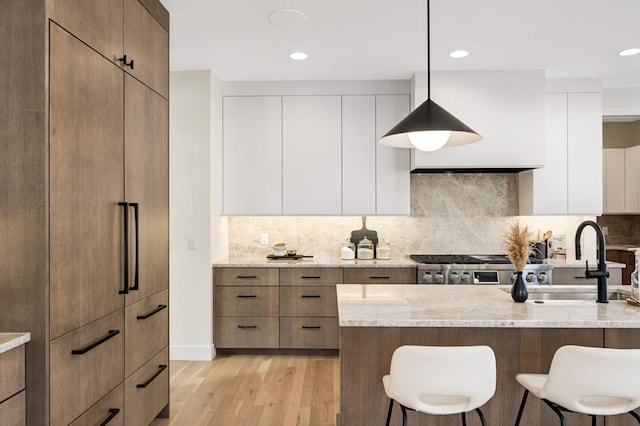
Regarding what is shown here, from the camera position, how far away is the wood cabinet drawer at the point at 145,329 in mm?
2377

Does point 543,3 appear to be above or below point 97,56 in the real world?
above

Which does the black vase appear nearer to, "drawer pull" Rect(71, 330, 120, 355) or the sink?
the sink

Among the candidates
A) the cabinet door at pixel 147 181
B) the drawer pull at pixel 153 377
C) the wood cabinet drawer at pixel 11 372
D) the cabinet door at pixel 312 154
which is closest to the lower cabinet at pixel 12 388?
the wood cabinet drawer at pixel 11 372

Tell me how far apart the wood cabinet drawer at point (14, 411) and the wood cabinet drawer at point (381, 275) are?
9.28 feet

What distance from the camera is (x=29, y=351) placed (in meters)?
1.67

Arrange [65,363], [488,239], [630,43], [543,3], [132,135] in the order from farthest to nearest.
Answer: [488,239] < [630,43] < [543,3] < [132,135] < [65,363]

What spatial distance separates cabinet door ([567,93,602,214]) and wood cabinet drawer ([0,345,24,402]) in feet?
14.5

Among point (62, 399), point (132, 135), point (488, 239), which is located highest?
point (132, 135)

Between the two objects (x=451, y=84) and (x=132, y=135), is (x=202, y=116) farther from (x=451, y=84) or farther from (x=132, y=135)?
(x=451, y=84)

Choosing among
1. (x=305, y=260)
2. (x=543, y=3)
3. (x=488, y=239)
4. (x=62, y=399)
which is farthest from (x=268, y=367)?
(x=543, y=3)

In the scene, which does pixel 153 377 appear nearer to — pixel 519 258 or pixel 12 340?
pixel 12 340

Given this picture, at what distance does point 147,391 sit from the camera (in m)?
2.62

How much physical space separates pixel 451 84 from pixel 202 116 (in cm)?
231

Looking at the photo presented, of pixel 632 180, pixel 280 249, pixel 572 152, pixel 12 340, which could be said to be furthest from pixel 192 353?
pixel 632 180
